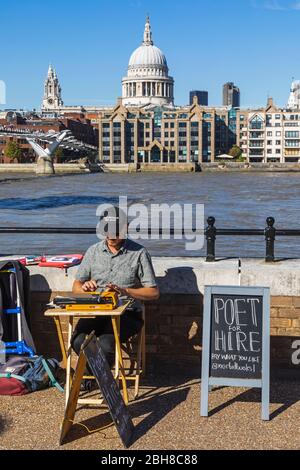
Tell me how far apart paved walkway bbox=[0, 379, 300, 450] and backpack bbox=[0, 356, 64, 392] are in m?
0.09

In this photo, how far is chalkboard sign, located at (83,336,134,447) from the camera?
5133 mm

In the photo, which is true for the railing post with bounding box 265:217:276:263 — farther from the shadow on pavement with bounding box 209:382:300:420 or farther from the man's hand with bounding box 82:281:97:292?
the man's hand with bounding box 82:281:97:292

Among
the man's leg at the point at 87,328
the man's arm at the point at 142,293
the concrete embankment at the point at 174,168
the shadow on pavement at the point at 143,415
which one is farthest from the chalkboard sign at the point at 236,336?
the concrete embankment at the point at 174,168

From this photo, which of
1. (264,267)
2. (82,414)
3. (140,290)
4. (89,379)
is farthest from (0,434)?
(264,267)

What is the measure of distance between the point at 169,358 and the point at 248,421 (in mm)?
1384

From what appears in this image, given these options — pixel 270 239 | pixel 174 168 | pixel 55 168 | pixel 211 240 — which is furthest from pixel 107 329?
pixel 174 168

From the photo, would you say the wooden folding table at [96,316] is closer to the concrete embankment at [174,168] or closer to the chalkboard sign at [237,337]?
the chalkboard sign at [237,337]

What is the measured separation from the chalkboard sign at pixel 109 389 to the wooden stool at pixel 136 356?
68cm

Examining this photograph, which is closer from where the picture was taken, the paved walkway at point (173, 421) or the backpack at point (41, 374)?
the paved walkway at point (173, 421)

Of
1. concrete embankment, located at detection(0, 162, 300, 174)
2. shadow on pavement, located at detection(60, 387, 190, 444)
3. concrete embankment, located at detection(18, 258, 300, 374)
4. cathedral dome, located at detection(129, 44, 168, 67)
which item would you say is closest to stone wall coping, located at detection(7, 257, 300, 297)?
concrete embankment, located at detection(18, 258, 300, 374)

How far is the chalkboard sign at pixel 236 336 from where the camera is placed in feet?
18.7

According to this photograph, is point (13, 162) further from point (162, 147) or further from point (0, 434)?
point (0, 434)

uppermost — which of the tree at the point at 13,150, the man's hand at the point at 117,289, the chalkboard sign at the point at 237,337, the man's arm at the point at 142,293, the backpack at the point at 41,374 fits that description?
the tree at the point at 13,150

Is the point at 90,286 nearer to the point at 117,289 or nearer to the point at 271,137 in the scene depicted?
the point at 117,289
